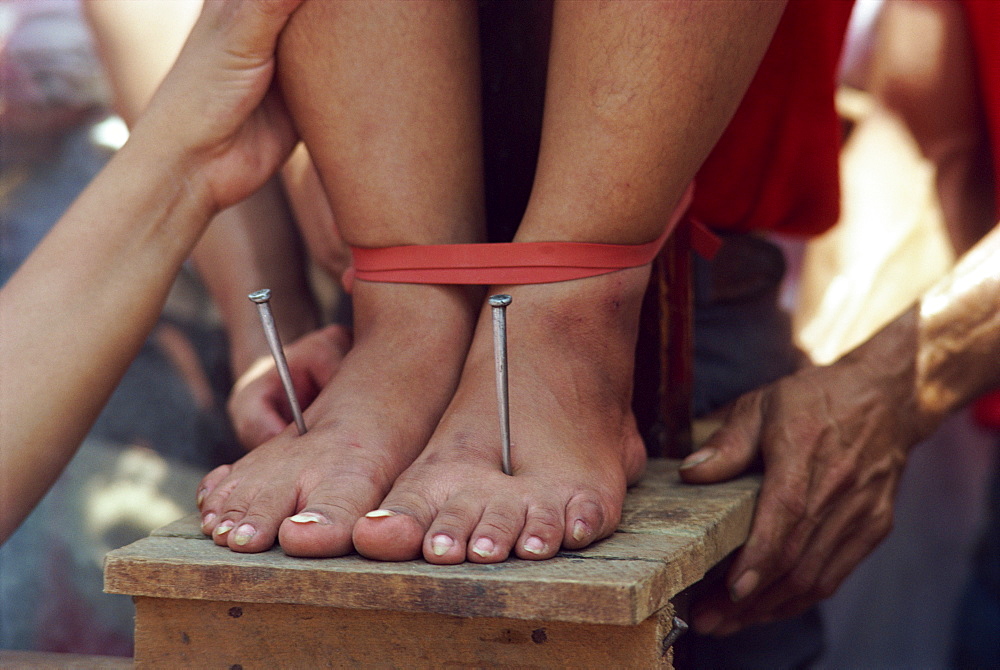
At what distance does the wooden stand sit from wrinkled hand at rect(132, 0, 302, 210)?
37 cm

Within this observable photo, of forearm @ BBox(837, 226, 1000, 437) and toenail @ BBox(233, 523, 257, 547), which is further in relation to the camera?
forearm @ BBox(837, 226, 1000, 437)

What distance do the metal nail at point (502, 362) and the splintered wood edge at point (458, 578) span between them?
0.30 feet

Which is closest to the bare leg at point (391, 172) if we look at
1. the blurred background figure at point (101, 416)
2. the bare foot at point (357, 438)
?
the bare foot at point (357, 438)

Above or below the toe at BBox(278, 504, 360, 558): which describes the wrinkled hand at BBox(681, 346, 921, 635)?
below

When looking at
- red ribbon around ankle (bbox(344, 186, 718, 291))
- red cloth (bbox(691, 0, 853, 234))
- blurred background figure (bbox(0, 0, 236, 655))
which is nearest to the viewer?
red ribbon around ankle (bbox(344, 186, 718, 291))

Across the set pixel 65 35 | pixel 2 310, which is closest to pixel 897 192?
pixel 2 310

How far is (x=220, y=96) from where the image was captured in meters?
0.87

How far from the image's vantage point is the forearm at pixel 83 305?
0.79 meters

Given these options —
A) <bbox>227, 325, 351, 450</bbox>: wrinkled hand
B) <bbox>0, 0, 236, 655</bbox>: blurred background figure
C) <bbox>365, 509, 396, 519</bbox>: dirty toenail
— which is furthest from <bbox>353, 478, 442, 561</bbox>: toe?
<bbox>0, 0, 236, 655</bbox>: blurred background figure

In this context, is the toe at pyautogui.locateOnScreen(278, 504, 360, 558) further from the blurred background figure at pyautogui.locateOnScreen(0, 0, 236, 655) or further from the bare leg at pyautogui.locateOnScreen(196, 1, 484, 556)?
the blurred background figure at pyautogui.locateOnScreen(0, 0, 236, 655)

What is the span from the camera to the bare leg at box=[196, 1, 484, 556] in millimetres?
787

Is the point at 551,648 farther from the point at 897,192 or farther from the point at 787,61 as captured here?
the point at 897,192

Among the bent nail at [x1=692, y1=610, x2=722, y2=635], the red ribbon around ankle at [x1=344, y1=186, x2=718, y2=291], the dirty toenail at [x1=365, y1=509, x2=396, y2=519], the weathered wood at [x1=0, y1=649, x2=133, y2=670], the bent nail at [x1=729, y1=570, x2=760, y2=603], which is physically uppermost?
the red ribbon around ankle at [x1=344, y1=186, x2=718, y2=291]

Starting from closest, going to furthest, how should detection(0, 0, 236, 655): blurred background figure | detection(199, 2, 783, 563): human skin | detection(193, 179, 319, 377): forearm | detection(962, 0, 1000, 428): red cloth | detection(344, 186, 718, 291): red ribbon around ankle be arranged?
detection(199, 2, 783, 563): human skin
detection(344, 186, 718, 291): red ribbon around ankle
detection(962, 0, 1000, 428): red cloth
detection(193, 179, 319, 377): forearm
detection(0, 0, 236, 655): blurred background figure
